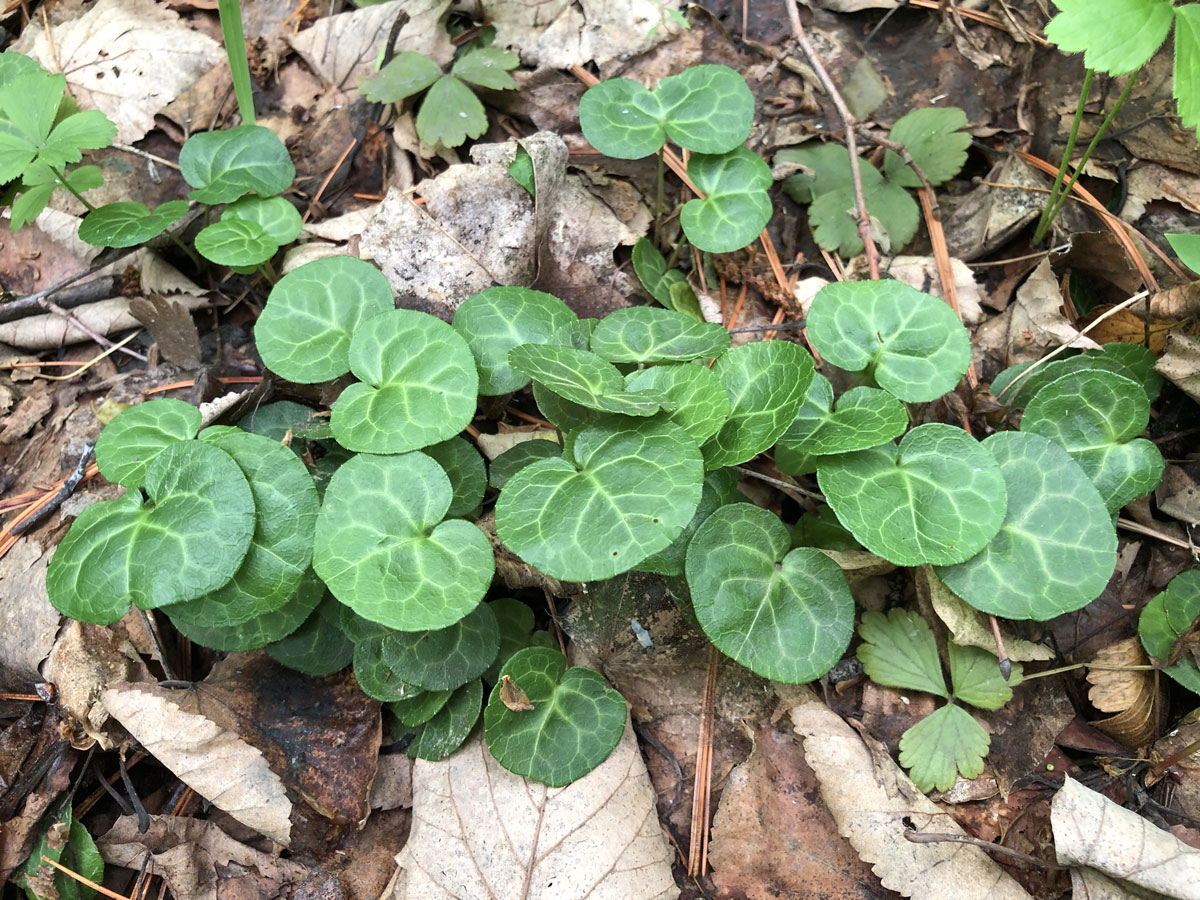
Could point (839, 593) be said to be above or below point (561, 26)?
below

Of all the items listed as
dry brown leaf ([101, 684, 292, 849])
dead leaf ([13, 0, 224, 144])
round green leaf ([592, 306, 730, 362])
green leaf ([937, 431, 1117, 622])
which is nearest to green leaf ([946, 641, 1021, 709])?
green leaf ([937, 431, 1117, 622])

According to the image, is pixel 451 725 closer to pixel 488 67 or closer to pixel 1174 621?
pixel 1174 621

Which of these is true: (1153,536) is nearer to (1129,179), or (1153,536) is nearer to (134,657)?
(1129,179)

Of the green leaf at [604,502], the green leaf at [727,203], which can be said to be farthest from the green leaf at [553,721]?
the green leaf at [727,203]

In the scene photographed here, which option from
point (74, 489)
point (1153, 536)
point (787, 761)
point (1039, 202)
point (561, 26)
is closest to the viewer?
point (787, 761)

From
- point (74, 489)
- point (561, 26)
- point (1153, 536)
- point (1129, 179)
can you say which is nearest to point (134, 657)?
point (74, 489)

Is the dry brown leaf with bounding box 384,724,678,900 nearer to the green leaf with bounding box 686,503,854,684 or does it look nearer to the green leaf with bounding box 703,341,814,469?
the green leaf with bounding box 686,503,854,684
